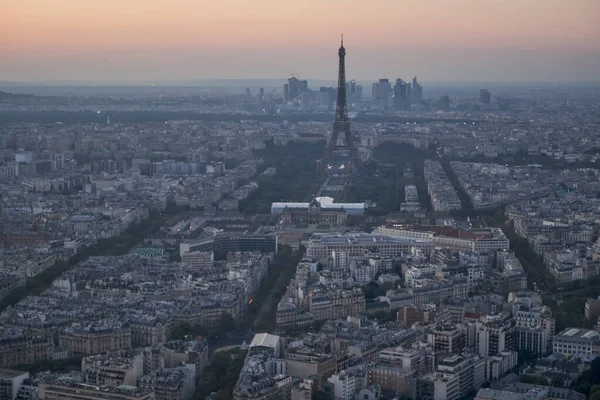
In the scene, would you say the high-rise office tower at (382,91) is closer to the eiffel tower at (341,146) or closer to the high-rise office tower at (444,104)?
the high-rise office tower at (444,104)

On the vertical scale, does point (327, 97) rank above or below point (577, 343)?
below

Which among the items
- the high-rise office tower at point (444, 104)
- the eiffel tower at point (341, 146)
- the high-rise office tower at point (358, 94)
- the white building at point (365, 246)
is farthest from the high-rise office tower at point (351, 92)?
the white building at point (365, 246)

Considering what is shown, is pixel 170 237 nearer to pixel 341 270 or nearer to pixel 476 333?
pixel 341 270

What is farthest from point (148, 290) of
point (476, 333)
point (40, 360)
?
point (476, 333)

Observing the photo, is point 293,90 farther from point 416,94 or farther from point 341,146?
point 341,146

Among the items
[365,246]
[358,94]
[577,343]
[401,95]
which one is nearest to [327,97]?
[401,95]

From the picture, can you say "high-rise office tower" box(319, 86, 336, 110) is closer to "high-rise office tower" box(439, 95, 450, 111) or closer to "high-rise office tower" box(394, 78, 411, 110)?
"high-rise office tower" box(394, 78, 411, 110)

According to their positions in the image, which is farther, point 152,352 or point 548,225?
point 548,225
